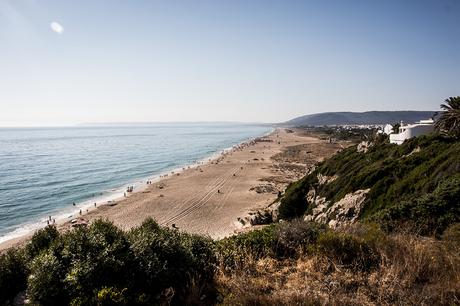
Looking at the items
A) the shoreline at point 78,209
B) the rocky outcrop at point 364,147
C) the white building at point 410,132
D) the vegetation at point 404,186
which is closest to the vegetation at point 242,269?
the vegetation at point 404,186

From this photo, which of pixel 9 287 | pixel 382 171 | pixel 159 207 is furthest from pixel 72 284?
pixel 159 207

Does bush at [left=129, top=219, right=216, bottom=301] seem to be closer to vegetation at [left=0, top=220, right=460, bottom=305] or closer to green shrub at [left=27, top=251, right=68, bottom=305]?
vegetation at [left=0, top=220, right=460, bottom=305]

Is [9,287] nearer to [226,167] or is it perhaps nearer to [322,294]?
[322,294]

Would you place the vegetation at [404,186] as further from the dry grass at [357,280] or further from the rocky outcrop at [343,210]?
the dry grass at [357,280]

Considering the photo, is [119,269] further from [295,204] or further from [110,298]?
[295,204]

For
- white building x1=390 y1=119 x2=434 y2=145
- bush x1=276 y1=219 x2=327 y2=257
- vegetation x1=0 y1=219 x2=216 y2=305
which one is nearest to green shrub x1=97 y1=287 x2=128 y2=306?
vegetation x1=0 y1=219 x2=216 y2=305

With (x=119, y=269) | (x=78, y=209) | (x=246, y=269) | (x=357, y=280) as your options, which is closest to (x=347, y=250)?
(x=357, y=280)
